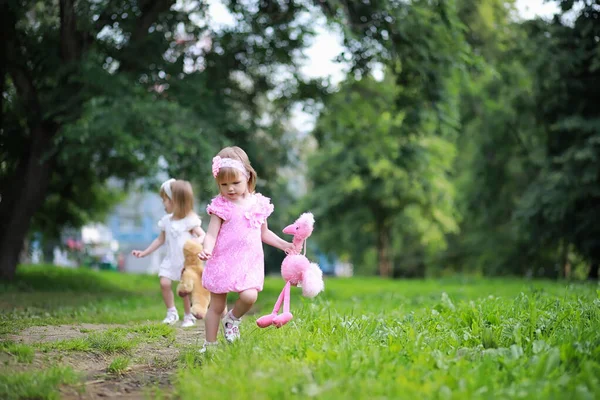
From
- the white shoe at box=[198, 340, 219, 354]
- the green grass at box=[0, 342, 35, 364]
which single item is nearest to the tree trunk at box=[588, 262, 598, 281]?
the white shoe at box=[198, 340, 219, 354]

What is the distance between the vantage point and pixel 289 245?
236 inches

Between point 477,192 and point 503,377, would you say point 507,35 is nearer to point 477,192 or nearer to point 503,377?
point 477,192

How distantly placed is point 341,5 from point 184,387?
9944mm

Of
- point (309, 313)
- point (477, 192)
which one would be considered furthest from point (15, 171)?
point (477, 192)

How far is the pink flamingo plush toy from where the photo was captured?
5648mm

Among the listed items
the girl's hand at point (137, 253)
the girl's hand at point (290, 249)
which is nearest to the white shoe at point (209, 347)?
the girl's hand at point (290, 249)

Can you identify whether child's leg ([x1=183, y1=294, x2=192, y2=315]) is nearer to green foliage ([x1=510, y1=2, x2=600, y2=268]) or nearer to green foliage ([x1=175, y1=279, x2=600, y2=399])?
green foliage ([x1=175, y1=279, x2=600, y2=399])

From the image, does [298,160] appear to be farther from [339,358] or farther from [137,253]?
[339,358]

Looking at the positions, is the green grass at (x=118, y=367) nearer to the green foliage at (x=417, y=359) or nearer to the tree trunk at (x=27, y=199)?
the green foliage at (x=417, y=359)

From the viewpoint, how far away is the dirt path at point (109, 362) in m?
4.64

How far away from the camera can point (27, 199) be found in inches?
597

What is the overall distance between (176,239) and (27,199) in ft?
25.4

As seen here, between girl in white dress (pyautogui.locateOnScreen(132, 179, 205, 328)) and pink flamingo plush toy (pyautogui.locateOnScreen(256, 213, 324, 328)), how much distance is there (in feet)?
9.78

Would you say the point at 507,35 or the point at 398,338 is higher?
the point at 507,35
